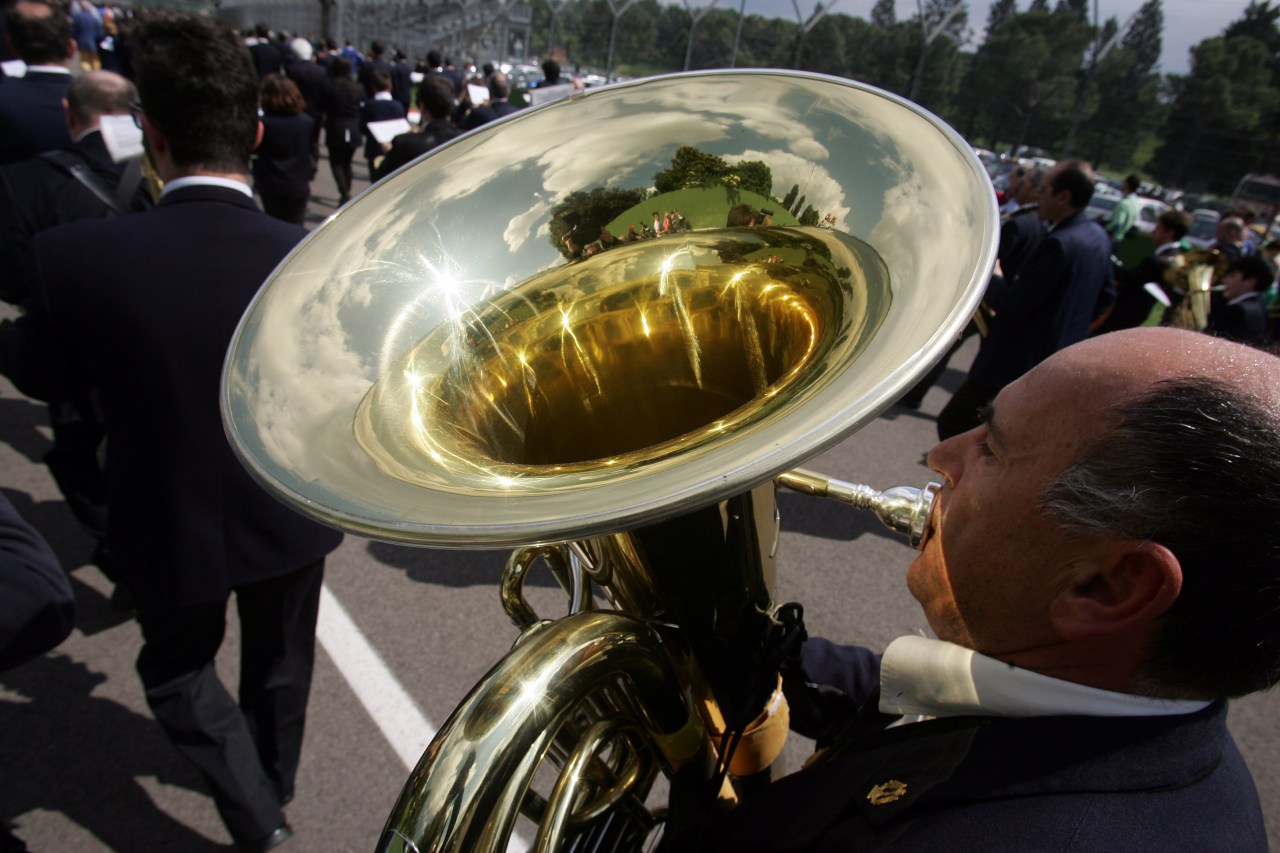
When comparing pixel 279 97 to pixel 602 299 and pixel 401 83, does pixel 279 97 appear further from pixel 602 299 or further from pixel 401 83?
pixel 401 83

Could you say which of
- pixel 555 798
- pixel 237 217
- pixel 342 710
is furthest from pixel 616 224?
pixel 342 710

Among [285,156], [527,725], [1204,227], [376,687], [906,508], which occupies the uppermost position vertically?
[906,508]

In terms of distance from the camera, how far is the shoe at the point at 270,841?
1.74 metres

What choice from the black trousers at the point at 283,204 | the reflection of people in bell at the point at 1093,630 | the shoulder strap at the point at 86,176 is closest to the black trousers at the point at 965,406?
the reflection of people in bell at the point at 1093,630

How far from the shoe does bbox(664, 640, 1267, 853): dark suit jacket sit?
1.43 metres

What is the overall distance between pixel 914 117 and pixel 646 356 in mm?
594

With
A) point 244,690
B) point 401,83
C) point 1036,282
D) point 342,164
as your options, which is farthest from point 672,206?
point 401,83

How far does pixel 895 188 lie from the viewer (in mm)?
1143

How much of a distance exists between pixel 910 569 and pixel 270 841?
5.35ft

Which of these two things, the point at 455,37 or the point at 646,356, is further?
the point at 455,37

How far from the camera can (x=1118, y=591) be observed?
2.44ft

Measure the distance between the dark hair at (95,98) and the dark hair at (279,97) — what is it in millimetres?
2058

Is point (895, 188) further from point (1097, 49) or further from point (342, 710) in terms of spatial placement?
point (1097, 49)

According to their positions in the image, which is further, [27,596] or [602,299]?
[602,299]
